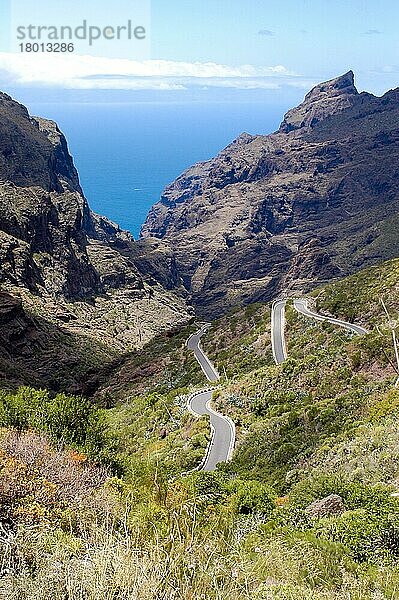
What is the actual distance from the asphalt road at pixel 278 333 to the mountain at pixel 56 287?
848 inches

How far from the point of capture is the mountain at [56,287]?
63.1 meters

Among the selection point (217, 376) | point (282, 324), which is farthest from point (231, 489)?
point (282, 324)

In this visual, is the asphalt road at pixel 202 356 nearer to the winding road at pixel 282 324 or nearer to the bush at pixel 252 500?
the winding road at pixel 282 324

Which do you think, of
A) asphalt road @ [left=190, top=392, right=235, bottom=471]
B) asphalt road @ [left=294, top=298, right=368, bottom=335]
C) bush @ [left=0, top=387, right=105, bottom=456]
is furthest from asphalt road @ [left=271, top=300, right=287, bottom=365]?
bush @ [left=0, top=387, right=105, bottom=456]

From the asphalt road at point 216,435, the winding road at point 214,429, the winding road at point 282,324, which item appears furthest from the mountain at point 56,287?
the winding road at point 282,324

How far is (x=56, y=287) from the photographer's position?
92.9m

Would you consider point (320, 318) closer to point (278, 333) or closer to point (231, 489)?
point (278, 333)

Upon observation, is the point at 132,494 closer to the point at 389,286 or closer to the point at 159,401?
the point at 159,401

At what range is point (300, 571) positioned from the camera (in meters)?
12.5

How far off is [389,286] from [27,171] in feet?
359

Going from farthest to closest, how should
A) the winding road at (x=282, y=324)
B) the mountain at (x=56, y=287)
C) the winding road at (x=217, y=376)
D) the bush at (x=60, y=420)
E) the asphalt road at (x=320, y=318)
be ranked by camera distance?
the mountain at (x=56, y=287) → the winding road at (x=282, y=324) → the asphalt road at (x=320, y=318) → the winding road at (x=217, y=376) → the bush at (x=60, y=420)

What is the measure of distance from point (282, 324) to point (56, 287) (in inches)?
1919

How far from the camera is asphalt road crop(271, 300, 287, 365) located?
49550mm

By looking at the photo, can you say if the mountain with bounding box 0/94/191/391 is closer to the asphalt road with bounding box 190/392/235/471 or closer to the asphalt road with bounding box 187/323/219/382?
the asphalt road with bounding box 187/323/219/382
